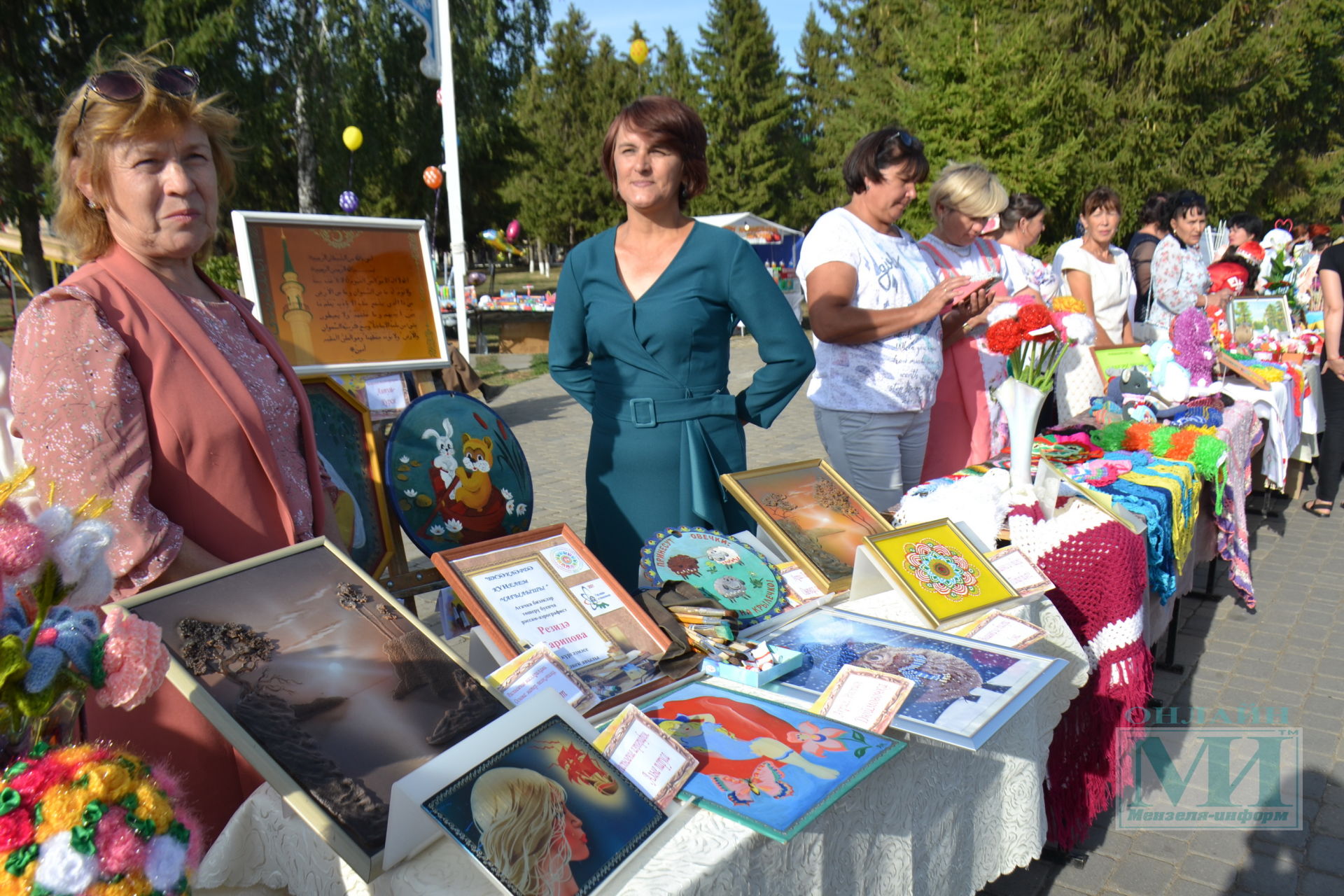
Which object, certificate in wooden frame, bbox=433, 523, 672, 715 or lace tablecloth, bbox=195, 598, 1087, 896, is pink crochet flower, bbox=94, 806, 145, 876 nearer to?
lace tablecloth, bbox=195, 598, 1087, 896

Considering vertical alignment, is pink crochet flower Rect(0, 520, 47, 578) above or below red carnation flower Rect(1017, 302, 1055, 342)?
below

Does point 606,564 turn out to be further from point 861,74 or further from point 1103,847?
point 861,74

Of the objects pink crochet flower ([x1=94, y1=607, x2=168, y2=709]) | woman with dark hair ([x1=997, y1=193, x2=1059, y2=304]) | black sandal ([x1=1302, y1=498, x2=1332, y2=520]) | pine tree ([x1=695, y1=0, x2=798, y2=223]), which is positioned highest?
pine tree ([x1=695, y1=0, x2=798, y2=223])

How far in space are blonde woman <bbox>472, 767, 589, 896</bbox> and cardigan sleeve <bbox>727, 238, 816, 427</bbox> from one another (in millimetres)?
1290

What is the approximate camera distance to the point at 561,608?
164 centimetres

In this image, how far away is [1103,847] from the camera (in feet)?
8.54

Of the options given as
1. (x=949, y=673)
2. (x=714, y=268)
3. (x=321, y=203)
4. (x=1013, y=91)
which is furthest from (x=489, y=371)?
(x=949, y=673)

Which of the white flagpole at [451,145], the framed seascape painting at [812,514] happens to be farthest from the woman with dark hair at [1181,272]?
the white flagpole at [451,145]

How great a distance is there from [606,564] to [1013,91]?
1355 cm

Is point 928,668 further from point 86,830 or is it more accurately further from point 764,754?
point 86,830

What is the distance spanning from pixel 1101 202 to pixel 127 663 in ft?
16.9

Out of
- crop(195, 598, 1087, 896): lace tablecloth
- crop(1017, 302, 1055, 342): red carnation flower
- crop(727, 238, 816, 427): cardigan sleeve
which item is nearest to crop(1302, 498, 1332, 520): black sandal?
crop(1017, 302, 1055, 342): red carnation flower

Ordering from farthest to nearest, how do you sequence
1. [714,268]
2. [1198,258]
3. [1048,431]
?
[1198,258] < [1048,431] < [714,268]

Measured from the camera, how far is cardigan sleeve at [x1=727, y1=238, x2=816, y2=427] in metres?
2.20
